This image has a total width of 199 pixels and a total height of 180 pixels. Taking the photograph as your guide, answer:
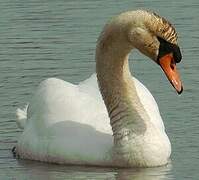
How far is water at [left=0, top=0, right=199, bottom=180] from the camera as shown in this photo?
1209 cm

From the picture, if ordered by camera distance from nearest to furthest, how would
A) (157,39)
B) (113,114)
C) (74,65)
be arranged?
(157,39)
(113,114)
(74,65)

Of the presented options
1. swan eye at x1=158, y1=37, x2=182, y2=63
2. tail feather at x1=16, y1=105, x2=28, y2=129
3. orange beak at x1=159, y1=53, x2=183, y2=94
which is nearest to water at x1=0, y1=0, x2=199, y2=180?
tail feather at x1=16, y1=105, x2=28, y2=129

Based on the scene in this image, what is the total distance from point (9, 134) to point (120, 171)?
198 cm

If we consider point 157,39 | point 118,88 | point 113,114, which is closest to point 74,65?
point 118,88

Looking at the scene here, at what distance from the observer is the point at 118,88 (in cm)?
1225

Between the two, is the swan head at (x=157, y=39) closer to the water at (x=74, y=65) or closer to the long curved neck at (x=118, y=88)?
the long curved neck at (x=118, y=88)

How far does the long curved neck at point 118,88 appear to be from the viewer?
12023 mm

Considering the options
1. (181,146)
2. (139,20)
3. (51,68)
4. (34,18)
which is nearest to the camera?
(139,20)

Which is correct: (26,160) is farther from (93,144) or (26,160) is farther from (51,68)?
(51,68)

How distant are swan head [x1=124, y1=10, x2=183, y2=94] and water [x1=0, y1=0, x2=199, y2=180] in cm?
102

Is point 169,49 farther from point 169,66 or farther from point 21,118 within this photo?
point 21,118

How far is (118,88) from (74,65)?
343 centimetres

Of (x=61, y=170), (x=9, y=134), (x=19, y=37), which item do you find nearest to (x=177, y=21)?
(x=19, y=37)

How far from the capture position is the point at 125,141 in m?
12.0
